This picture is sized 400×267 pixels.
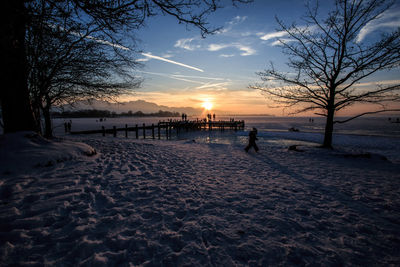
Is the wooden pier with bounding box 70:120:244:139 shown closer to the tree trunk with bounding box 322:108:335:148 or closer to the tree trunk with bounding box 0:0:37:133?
the tree trunk with bounding box 0:0:37:133

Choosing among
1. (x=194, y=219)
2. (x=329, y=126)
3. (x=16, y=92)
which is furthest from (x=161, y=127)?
(x=194, y=219)

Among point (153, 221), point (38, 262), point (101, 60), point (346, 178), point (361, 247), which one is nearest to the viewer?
point (38, 262)

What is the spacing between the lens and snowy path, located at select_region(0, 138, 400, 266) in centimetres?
217

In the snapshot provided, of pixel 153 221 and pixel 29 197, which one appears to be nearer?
pixel 153 221

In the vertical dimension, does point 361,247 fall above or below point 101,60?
below

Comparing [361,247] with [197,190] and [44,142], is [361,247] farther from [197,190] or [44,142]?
[44,142]

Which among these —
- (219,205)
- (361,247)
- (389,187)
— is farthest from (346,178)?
(219,205)

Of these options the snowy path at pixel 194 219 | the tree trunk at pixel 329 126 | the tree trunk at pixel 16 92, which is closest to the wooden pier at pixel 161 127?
the tree trunk at pixel 16 92

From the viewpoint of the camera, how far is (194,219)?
9.91ft

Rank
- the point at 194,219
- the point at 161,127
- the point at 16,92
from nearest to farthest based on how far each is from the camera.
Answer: the point at 194,219
the point at 16,92
the point at 161,127

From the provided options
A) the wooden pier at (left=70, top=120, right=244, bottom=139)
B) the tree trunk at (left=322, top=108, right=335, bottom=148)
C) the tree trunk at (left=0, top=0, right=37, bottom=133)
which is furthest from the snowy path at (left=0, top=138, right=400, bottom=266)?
the wooden pier at (left=70, top=120, right=244, bottom=139)

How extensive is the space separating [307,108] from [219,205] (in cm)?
966

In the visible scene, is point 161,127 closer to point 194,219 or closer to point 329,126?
point 329,126

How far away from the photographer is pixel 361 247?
93.7 inches
